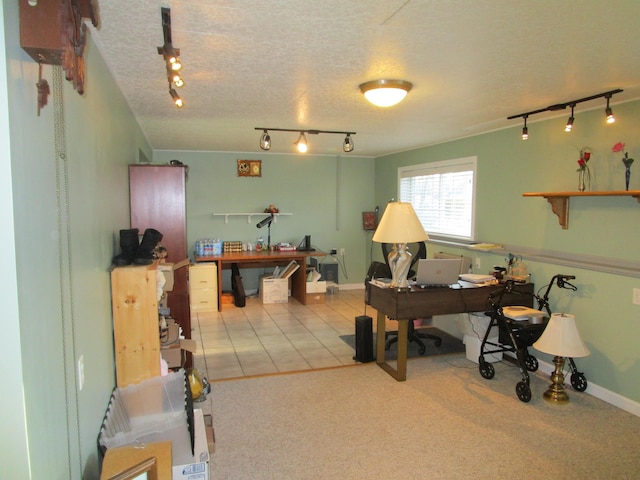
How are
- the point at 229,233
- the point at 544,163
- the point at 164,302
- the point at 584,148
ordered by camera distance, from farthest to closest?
the point at 229,233, the point at 544,163, the point at 584,148, the point at 164,302

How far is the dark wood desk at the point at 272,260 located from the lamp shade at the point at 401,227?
303cm

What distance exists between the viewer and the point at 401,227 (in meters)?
3.76

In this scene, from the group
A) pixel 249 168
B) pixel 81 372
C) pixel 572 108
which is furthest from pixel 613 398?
pixel 249 168

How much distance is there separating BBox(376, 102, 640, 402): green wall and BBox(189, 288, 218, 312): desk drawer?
3.78 meters

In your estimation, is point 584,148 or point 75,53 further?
point 584,148

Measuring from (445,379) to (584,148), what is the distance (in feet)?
7.63

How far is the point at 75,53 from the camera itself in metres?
1.20

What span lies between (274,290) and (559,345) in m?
4.34

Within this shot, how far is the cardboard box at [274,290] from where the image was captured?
6793mm

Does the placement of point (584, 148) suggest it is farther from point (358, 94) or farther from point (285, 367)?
point (285, 367)

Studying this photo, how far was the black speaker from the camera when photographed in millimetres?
4242

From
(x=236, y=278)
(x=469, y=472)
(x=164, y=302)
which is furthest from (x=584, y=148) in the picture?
(x=236, y=278)

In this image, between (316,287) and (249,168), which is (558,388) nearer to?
(316,287)

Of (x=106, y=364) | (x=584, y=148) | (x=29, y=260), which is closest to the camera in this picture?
(x=29, y=260)
